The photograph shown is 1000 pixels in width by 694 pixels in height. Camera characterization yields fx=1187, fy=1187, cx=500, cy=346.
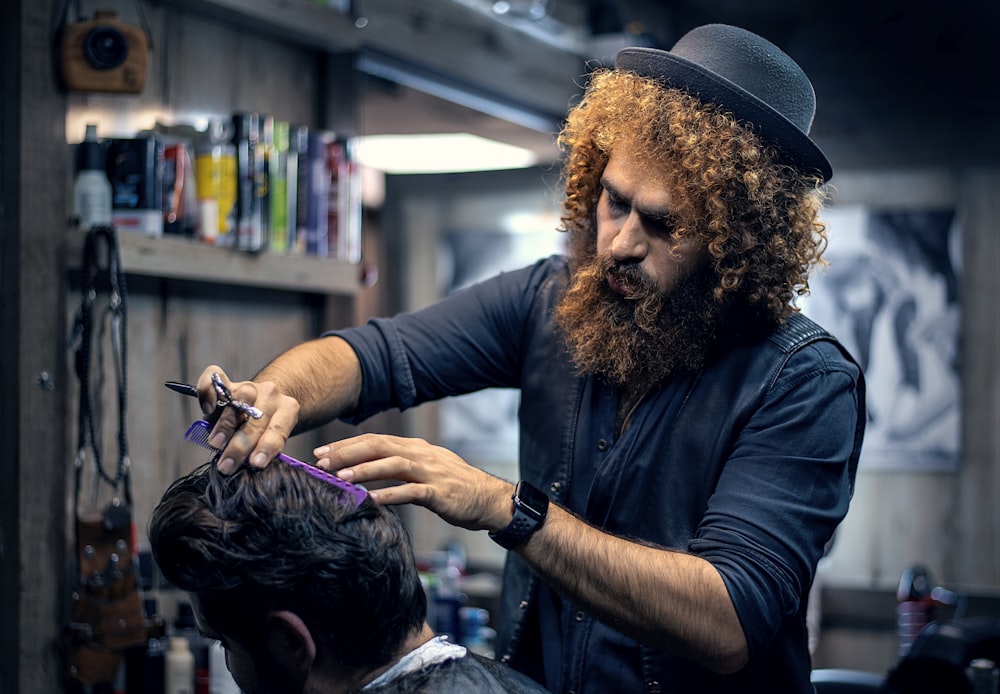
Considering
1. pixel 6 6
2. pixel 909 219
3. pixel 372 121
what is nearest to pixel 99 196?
pixel 6 6

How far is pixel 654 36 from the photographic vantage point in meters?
4.77

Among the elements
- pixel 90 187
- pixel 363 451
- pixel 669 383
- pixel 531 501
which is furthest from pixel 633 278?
pixel 90 187

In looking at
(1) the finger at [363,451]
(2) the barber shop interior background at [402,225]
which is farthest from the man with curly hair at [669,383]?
(2) the barber shop interior background at [402,225]

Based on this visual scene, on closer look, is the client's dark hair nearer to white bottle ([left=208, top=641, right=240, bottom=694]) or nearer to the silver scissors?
the silver scissors

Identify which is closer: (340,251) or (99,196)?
(99,196)

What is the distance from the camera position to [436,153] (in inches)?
218

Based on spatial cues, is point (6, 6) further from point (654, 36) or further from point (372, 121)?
point (654, 36)

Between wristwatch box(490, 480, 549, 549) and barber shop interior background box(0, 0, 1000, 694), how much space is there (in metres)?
1.10

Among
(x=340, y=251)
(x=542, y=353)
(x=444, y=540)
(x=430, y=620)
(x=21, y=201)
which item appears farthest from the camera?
(x=444, y=540)

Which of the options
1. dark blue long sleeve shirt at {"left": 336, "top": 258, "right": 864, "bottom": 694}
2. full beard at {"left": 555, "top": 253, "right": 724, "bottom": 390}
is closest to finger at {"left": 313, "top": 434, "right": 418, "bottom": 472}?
dark blue long sleeve shirt at {"left": 336, "top": 258, "right": 864, "bottom": 694}

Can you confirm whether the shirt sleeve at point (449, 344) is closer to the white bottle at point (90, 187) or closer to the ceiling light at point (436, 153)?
the white bottle at point (90, 187)

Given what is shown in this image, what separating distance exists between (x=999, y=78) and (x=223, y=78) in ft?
10.5

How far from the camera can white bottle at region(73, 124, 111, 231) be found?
2352 mm

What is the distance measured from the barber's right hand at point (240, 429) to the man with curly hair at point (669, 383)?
19 mm
